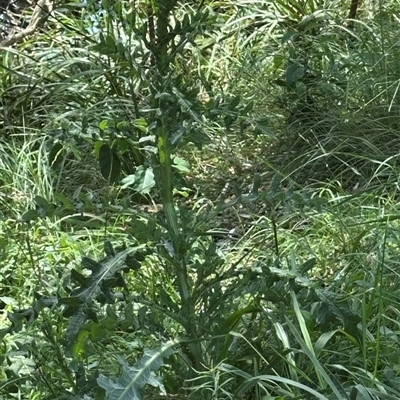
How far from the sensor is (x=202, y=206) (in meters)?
2.92

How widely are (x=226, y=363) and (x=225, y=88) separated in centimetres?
251

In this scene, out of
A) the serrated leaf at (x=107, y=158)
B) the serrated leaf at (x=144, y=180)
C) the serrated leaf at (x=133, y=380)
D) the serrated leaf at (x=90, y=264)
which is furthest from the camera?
the serrated leaf at (x=107, y=158)

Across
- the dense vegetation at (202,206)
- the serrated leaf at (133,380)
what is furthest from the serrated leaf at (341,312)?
the serrated leaf at (133,380)

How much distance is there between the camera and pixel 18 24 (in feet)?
16.5

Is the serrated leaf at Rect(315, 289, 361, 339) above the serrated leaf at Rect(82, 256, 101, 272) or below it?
below

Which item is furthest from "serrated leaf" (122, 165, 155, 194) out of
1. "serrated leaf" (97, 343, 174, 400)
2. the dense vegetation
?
"serrated leaf" (97, 343, 174, 400)

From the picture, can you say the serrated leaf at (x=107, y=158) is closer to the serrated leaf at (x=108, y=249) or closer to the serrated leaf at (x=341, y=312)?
the serrated leaf at (x=108, y=249)

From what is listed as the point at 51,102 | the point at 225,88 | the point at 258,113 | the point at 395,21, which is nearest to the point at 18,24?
the point at 51,102

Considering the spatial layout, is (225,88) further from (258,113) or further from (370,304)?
(370,304)

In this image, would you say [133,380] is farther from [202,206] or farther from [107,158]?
[202,206]

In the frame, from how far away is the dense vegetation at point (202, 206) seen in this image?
1607 millimetres

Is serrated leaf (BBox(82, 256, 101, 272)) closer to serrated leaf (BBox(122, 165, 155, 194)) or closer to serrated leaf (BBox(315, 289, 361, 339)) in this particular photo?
serrated leaf (BBox(122, 165, 155, 194))

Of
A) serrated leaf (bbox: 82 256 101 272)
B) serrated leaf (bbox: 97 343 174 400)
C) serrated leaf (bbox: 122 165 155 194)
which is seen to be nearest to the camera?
serrated leaf (bbox: 97 343 174 400)

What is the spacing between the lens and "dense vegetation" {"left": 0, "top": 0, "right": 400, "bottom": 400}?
1.61 m
